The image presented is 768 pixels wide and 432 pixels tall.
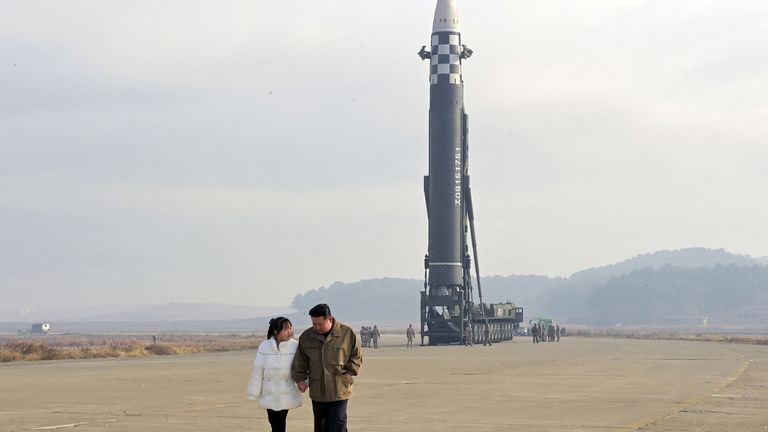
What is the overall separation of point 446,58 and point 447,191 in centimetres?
664

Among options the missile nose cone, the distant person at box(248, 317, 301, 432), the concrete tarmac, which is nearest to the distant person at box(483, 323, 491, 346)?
the missile nose cone

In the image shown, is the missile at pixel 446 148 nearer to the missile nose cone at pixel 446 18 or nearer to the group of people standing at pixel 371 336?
the missile nose cone at pixel 446 18

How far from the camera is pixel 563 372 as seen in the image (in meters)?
32.2

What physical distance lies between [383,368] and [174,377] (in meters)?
7.47

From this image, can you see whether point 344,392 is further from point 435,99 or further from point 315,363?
point 435,99

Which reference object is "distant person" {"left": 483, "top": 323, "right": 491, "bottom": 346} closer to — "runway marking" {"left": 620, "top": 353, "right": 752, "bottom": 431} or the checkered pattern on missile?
the checkered pattern on missile

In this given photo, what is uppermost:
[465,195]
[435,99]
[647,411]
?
[435,99]

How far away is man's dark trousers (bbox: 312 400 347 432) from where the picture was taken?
1198 centimetres

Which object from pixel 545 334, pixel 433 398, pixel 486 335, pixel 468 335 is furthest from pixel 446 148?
pixel 433 398

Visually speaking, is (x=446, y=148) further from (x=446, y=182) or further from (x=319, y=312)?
(x=319, y=312)

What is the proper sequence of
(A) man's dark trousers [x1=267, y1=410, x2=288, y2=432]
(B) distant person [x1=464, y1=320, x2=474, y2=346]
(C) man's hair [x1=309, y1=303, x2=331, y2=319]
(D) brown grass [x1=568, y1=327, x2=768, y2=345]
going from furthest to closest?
(D) brown grass [x1=568, y1=327, x2=768, y2=345] → (B) distant person [x1=464, y1=320, x2=474, y2=346] → (A) man's dark trousers [x1=267, y1=410, x2=288, y2=432] → (C) man's hair [x1=309, y1=303, x2=331, y2=319]

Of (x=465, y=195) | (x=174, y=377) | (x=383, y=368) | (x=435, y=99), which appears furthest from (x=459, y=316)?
(x=174, y=377)

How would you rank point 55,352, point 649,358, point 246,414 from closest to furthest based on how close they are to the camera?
point 246,414, point 649,358, point 55,352

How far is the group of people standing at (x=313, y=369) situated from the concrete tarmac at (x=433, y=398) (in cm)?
476
